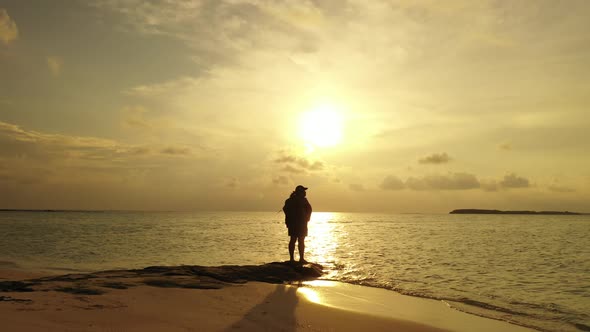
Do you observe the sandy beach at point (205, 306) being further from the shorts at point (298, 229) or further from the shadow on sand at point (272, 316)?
the shorts at point (298, 229)

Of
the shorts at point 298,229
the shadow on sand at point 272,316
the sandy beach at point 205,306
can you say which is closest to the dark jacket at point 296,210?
the shorts at point 298,229

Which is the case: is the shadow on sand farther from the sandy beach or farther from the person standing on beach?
the person standing on beach

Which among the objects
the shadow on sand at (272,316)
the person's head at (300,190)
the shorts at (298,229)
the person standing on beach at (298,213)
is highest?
the person's head at (300,190)

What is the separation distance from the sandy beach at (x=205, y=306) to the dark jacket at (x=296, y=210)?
2963 millimetres

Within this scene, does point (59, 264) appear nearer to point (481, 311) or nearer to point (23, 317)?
point (23, 317)

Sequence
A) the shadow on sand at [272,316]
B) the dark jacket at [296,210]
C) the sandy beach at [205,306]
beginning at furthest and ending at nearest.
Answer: the dark jacket at [296,210] < the shadow on sand at [272,316] < the sandy beach at [205,306]

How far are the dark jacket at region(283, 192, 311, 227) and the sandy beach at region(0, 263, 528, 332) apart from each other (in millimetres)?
2963

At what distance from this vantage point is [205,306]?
31.7ft

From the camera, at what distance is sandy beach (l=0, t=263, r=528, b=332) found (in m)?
7.68

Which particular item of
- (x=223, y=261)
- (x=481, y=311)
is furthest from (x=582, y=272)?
(x=223, y=261)

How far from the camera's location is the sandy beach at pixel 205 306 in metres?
7.68

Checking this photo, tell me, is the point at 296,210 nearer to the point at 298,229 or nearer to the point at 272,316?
the point at 298,229

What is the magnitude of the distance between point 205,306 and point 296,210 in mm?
7572

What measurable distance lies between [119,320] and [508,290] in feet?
45.5
